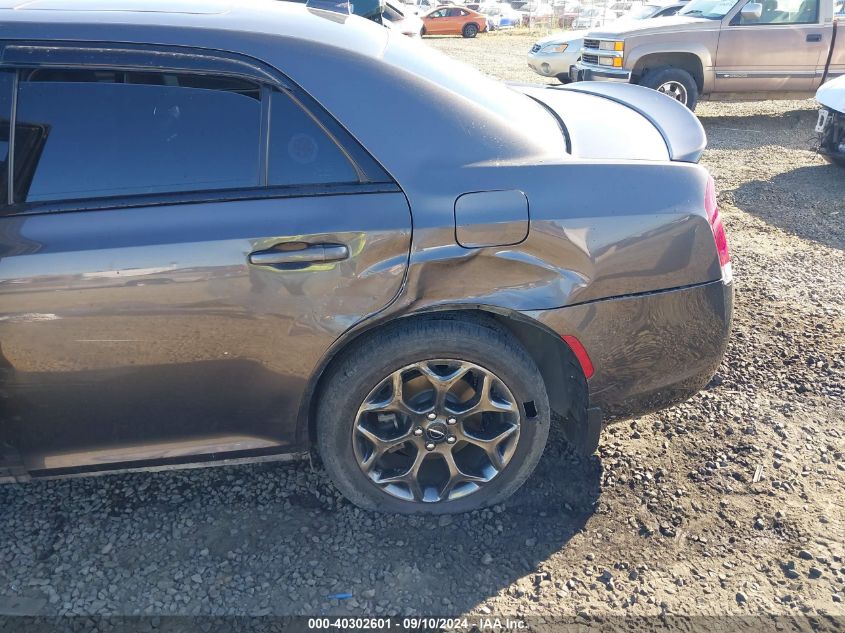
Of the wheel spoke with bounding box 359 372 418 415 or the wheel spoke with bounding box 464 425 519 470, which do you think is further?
the wheel spoke with bounding box 464 425 519 470

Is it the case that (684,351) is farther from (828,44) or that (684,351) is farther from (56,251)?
(828,44)

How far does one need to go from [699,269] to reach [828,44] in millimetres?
8538

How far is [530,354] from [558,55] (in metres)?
10.1

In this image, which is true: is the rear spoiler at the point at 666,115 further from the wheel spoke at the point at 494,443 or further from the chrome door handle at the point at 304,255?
the chrome door handle at the point at 304,255

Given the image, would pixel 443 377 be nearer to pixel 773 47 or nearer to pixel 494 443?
pixel 494 443

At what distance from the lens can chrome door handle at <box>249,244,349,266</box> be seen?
87.1 inches

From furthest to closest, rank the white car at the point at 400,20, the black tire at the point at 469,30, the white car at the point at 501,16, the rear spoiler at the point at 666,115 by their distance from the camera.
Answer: the white car at the point at 501,16, the black tire at the point at 469,30, the white car at the point at 400,20, the rear spoiler at the point at 666,115

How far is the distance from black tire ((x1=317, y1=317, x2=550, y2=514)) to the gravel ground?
0.38 feet

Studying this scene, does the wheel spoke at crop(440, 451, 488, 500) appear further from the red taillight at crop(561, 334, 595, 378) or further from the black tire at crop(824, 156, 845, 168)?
the black tire at crop(824, 156, 845, 168)

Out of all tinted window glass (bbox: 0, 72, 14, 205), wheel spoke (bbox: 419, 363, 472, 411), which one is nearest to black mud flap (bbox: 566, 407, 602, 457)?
wheel spoke (bbox: 419, 363, 472, 411)

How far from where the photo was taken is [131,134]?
225cm

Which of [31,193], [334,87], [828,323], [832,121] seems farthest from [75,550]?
[832,121]

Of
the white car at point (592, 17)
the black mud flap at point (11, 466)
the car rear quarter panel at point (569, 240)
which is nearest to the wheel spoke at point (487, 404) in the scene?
the car rear quarter panel at point (569, 240)

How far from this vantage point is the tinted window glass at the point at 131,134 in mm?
2230
